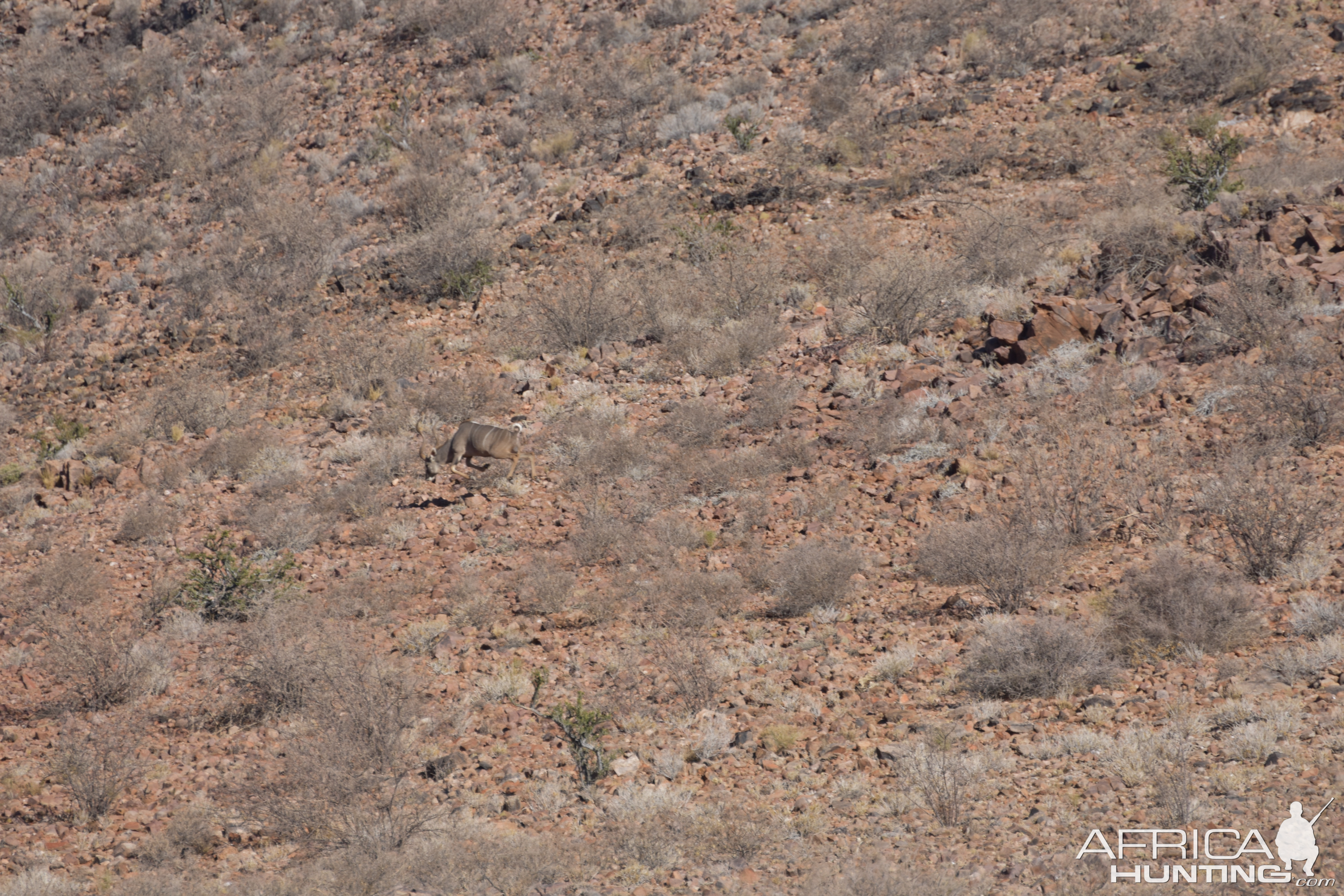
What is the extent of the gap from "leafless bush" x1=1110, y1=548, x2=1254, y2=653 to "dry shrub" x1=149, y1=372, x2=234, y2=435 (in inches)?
492

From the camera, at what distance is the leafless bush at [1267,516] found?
309 inches

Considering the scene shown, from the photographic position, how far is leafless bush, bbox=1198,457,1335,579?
7859 millimetres

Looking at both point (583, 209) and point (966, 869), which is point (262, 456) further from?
point (966, 869)

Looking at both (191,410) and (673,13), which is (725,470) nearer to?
(191,410)

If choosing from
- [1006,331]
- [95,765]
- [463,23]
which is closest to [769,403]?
[1006,331]

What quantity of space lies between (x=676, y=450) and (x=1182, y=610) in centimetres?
622

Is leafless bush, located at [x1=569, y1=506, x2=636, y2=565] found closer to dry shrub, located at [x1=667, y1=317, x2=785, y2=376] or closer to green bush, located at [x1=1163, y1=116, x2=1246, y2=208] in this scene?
dry shrub, located at [x1=667, y1=317, x2=785, y2=376]

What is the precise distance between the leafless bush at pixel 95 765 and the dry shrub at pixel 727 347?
8.52m

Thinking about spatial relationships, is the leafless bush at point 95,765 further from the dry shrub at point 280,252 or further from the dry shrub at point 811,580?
the dry shrub at point 280,252

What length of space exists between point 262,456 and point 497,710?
294 inches

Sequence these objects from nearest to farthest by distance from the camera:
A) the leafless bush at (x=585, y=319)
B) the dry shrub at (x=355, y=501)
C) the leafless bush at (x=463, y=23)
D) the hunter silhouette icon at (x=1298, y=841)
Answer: the hunter silhouette icon at (x=1298, y=841) < the dry shrub at (x=355, y=501) < the leafless bush at (x=585, y=319) < the leafless bush at (x=463, y=23)

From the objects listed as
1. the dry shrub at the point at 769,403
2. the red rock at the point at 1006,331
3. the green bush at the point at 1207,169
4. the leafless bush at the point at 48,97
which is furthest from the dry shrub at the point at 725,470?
the leafless bush at the point at 48,97

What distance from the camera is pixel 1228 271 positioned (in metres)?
12.4

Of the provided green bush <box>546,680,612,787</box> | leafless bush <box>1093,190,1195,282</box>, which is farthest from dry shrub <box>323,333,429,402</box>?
leafless bush <box>1093,190,1195,282</box>
